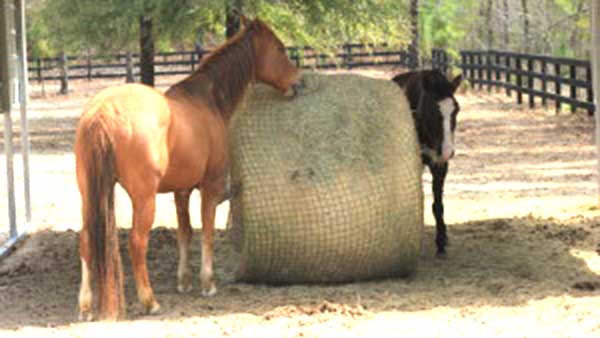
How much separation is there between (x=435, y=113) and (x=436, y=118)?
38 mm

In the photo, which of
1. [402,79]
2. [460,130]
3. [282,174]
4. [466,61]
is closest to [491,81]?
[466,61]

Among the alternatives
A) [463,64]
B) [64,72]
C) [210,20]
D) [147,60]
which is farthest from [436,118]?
[64,72]

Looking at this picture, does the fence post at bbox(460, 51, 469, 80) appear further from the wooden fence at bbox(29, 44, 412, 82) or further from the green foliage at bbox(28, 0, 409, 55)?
the green foliage at bbox(28, 0, 409, 55)

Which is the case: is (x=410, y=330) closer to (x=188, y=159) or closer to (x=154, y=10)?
(x=188, y=159)

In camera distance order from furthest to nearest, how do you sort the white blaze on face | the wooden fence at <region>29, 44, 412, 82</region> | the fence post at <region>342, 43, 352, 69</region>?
1. the fence post at <region>342, 43, 352, 69</region>
2. the wooden fence at <region>29, 44, 412, 82</region>
3. the white blaze on face

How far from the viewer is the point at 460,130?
68.6 feet

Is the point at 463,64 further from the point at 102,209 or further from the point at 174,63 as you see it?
the point at 102,209

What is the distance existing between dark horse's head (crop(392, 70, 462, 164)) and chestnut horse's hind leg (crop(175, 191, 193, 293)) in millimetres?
1960

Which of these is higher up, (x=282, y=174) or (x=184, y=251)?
(x=282, y=174)

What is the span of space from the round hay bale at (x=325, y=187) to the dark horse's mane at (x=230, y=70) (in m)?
0.14

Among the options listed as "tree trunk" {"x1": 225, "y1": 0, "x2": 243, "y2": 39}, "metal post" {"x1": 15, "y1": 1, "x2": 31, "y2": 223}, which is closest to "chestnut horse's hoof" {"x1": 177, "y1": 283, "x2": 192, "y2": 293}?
"metal post" {"x1": 15, "y1": 1, "x2": 31, "y2": 223}

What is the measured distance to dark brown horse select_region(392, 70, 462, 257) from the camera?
8.47m

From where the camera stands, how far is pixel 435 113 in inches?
337

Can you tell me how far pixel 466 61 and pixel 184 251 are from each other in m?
23.1
